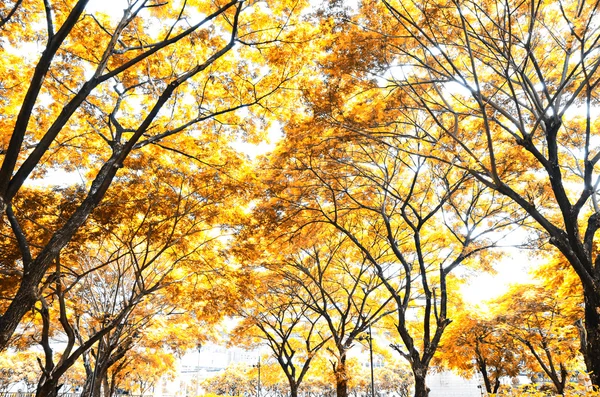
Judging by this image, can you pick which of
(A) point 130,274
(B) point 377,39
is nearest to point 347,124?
(B) point 377,39

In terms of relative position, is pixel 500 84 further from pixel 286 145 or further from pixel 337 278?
pixel 337 278

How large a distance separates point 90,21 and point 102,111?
170cm

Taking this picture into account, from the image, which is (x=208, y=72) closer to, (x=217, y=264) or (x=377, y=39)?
(x=377, y=39)

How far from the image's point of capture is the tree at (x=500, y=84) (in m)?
5.36

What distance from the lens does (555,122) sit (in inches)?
225

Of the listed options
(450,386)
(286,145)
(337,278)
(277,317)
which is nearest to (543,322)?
(337,278)

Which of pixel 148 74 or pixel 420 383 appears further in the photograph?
pixel 420 383

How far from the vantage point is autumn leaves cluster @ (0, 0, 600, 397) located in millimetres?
5375

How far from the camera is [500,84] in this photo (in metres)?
7.87

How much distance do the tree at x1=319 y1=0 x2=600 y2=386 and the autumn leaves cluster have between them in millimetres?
51

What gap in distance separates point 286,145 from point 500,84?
14.9 feet

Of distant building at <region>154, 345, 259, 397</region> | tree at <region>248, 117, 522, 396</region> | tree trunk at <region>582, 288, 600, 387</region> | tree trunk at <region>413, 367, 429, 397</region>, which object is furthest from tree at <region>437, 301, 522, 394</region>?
distant building at <region>154, 345, 259, 397</region>

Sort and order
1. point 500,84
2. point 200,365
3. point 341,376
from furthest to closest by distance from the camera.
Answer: point 200,365, point 341,376, point 500,84

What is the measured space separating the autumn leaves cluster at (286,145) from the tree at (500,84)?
5 cm
